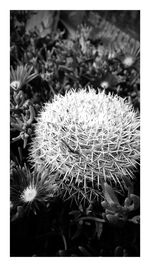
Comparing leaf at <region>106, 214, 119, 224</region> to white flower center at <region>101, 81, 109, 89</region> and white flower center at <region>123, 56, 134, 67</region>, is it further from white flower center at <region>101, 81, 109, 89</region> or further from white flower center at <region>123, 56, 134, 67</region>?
white flower center at <region>123, 56, 134, 67</region>

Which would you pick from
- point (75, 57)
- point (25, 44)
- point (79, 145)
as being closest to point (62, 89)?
point (75, 57)

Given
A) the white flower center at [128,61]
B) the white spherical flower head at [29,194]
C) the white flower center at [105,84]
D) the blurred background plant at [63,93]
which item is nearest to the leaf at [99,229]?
the blurred background plant at [63,93]

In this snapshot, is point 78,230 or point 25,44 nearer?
point 78,230

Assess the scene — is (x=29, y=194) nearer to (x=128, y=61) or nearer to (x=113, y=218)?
(x=113, y=218)

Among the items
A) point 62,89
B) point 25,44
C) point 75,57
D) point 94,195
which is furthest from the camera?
point 25,44

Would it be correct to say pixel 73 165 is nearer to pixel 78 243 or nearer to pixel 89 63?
pixel 78 243

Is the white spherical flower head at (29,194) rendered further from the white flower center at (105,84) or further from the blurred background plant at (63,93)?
the white flower center at (105,84)

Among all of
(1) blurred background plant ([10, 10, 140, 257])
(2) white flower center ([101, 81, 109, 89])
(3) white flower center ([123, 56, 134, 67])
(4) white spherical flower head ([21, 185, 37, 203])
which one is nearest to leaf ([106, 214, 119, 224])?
(1) blurred background plant ([10, 10, 140, 257])

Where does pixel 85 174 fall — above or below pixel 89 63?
below
